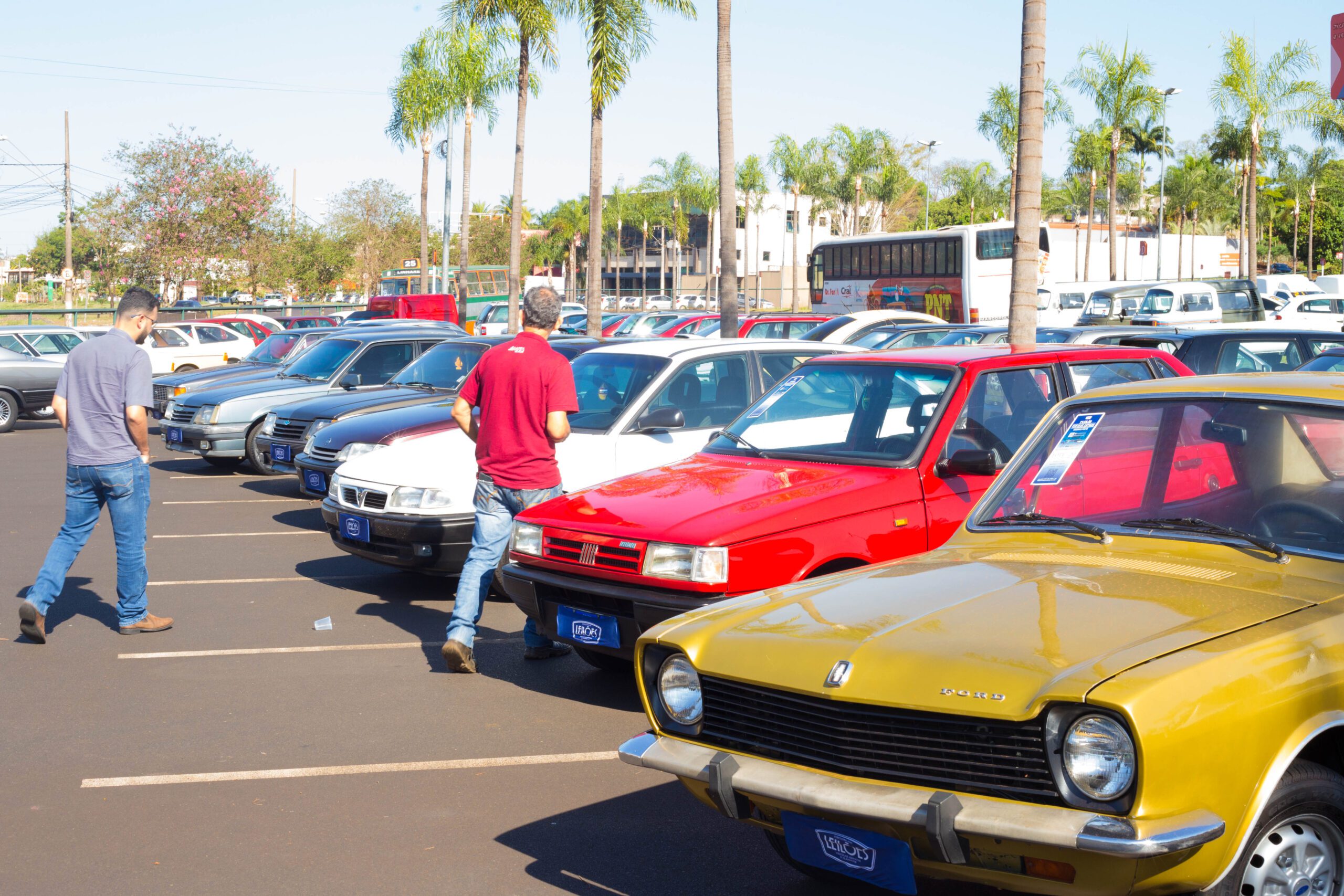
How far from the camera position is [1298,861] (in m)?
3.06

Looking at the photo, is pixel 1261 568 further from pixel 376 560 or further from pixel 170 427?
pixel 170 427

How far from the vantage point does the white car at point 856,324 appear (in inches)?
777

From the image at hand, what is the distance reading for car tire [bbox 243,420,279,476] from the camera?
13.7 meters

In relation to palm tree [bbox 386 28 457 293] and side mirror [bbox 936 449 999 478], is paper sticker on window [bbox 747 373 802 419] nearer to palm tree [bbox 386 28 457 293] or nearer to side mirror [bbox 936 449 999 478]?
side mirror [bbox 936 449 999 478]

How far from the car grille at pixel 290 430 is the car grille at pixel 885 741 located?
9459 mm

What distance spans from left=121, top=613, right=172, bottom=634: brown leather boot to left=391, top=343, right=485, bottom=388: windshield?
15.0 feet

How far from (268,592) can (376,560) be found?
1.13 m

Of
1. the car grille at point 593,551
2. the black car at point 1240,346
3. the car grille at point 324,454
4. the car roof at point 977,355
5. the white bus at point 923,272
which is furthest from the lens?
the white bus at point 923,272

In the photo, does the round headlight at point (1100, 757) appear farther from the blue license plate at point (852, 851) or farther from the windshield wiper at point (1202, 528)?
the windshield wiper at point (1202, 528)

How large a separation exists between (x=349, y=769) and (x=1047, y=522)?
312 centimetres

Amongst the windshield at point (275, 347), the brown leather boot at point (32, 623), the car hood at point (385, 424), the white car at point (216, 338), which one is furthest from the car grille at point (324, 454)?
the white car at point (216, 338)

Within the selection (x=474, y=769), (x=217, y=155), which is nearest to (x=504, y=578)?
(x=474, y=769)

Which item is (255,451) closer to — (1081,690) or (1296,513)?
(1296,513)

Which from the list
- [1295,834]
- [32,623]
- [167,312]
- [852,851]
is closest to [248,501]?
[32,623]
